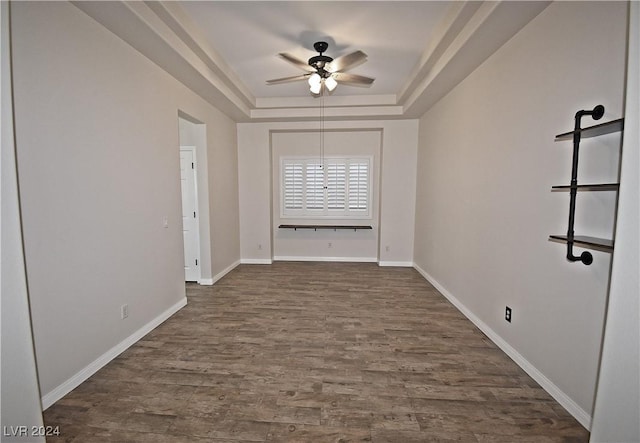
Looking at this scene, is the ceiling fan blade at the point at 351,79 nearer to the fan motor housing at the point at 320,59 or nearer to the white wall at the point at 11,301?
the fan motor housing at the point at 320,59

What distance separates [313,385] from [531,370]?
1683 millimetres

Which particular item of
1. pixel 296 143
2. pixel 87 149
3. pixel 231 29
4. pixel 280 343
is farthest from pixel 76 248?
pixel 296 143

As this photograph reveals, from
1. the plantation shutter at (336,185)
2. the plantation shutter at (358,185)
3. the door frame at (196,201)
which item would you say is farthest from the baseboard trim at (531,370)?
the door frame at (196,201)

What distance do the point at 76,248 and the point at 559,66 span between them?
3655 millimetres

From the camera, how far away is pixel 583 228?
1.69 meters

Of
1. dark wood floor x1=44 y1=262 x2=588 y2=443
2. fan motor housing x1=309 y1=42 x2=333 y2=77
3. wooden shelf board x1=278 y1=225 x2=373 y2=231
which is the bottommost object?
dark wood floor x1=44 y1=262 x2=588 y2=443

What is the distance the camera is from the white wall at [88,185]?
5.60 feet

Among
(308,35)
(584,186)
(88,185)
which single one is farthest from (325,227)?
(584,186)

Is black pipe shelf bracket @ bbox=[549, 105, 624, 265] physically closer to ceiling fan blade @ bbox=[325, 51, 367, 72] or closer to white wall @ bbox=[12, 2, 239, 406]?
ceiling fan blade @ bbox=[325, 51, 367, 72]

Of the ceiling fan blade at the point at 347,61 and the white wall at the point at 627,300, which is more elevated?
the ceiling fan blade at the point at 347,61

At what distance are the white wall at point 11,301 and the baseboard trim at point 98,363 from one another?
71cm

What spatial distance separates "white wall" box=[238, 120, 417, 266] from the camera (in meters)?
5.13

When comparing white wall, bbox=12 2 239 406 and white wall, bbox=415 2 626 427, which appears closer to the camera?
white wall, bbox=415 2 626 427

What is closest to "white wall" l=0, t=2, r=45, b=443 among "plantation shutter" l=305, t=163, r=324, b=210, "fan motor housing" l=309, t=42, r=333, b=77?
"fan motor housing" l=309, t=42, r=333, b=77
